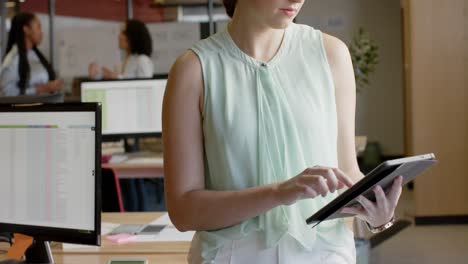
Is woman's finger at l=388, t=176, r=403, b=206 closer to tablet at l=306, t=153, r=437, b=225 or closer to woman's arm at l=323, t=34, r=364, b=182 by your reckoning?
tablet at l=306, t=153, r=437, b=225

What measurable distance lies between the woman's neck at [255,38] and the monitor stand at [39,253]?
→ 0.85 metres

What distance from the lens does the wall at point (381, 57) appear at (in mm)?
9766

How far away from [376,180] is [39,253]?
1105 millimetres

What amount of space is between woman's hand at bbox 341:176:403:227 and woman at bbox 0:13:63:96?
197 inches

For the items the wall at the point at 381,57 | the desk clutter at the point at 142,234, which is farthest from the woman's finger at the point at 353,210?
the wall at the point at 381,57

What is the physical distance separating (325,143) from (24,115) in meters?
0.87

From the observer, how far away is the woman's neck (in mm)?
1544

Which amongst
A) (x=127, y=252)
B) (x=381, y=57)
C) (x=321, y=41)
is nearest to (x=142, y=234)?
(x=127, y=252)

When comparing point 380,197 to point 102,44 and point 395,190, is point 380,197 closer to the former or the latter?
point 395,190

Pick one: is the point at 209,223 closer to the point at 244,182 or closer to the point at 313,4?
the point at 244,182

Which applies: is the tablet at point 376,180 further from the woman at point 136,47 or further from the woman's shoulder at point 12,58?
the woman's shoulder at point 12,58

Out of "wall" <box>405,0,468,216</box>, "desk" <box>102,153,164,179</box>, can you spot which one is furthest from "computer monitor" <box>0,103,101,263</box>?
"wall" <box>405,0,468,216</box>

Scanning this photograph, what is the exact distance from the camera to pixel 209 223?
1467mm

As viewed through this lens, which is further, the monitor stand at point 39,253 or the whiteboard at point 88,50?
the whiteboard at point 88,50
